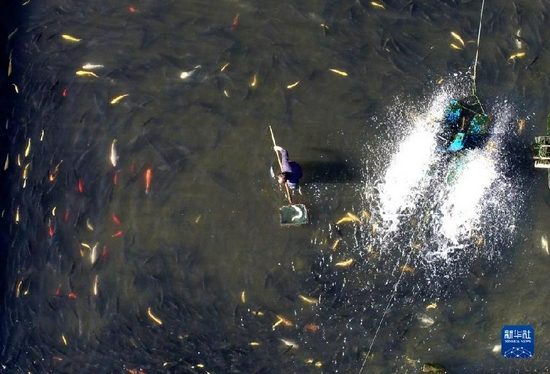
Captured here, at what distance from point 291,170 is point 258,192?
34cm

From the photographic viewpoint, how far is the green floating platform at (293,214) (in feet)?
10.5

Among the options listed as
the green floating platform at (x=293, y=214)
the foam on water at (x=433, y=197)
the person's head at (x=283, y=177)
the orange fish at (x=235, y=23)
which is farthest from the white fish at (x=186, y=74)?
the foam on water at (x=433, y=197)

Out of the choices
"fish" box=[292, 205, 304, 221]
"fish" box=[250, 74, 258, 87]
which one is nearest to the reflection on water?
"fish" box=[250, 74, 258, 87]

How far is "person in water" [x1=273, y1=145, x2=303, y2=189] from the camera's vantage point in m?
3.07

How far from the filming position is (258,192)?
327 centimetres

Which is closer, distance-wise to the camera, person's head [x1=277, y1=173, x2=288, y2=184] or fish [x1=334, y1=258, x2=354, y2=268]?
person's head [x1=277, y1=173, x2=288, y2=184]

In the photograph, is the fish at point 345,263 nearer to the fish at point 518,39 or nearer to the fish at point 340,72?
the fish at point 340,72

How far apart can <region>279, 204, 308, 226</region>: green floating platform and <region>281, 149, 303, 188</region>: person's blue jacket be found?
17 cm

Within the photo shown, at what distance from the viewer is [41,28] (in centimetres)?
330

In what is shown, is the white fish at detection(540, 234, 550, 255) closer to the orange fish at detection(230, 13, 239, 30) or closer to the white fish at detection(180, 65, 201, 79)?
the orange fish at detection(230, 13, 239, 30)

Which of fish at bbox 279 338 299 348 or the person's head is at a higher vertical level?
the person's head

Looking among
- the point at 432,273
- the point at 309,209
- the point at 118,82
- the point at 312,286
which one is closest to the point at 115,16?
the point at 118,82

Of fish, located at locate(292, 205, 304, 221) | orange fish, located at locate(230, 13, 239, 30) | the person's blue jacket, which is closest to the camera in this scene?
the person's blue jacket

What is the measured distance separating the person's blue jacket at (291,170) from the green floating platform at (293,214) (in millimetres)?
168
